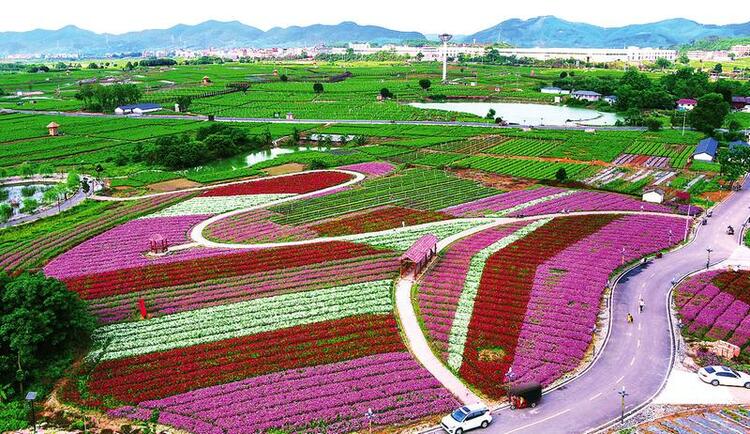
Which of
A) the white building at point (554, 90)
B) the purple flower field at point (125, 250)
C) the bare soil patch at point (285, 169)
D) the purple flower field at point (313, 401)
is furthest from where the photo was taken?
the white building at point (554, 90)

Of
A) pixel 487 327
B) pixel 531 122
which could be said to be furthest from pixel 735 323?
pixel 531 122

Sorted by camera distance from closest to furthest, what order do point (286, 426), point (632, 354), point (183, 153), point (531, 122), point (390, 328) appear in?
1. point (286, 426)
2. point (632, 354)
3. point (390, 328)
4. point (183, 153)
5. point (531, 122)

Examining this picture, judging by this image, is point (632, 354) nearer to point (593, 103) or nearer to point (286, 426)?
point (286, 426)

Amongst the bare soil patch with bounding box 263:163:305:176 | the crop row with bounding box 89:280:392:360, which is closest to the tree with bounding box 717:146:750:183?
the crop row with bounding box 89:280:392:360

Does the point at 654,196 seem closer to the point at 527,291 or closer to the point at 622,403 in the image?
the point at 527,291

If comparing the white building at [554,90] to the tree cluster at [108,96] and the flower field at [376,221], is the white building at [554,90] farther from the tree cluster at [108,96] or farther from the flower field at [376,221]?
the flower field at [376,221]

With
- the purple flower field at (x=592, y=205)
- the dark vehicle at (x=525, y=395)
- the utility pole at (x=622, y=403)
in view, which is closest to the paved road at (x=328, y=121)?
the purple flower field at (x=592, y=205)
